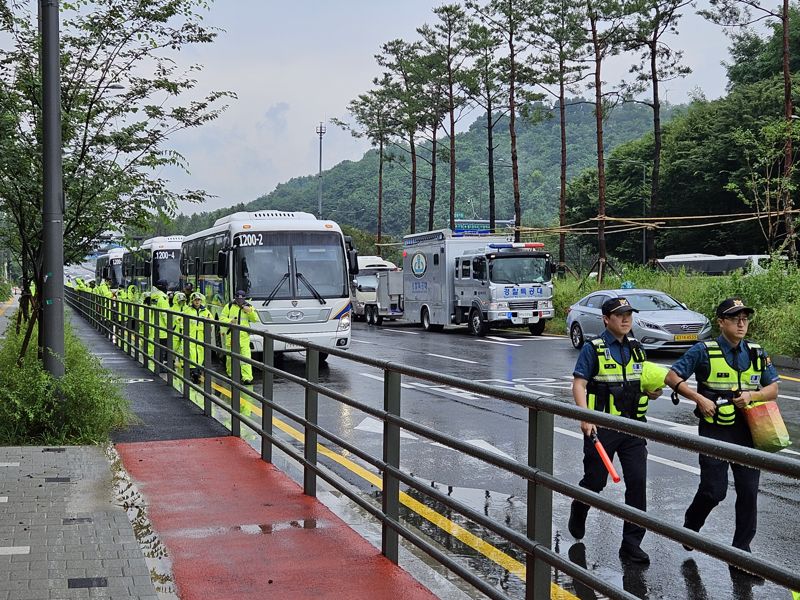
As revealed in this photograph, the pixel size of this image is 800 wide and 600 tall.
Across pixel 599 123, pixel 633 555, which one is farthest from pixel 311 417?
pixel 599 123

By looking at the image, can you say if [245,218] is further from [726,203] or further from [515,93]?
[726,203]

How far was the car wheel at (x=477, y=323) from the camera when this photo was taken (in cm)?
2980

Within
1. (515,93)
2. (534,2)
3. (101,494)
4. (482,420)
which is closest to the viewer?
(101,494)

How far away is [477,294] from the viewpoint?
1181 inches

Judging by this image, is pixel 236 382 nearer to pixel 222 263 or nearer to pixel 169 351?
pixel 169 351

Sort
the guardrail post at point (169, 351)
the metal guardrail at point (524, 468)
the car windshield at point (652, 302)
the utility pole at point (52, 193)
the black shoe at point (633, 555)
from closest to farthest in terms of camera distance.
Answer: the metal guardrail at point (524, 468)
the black shoe at point (633, 555)
the utility pole at point (52, 193)
the guardrail post at point (169, 351)
the car windshield at point (652, 302)

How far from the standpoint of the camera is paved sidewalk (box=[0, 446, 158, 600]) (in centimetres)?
513

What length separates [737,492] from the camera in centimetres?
549

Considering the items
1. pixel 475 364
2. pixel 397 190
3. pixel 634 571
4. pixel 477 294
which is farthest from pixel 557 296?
pixel 397 190

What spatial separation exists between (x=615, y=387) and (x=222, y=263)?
15.0 meters

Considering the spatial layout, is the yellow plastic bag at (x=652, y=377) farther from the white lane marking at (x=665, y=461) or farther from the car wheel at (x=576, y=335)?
the car wheel at (x=576, y=335)

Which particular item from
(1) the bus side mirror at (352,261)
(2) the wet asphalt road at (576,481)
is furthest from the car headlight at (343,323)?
(2) the wet asphalt road at (576,481)

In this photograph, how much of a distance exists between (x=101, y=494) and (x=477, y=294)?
76.1ft

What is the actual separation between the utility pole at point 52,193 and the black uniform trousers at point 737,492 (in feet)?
20.4
